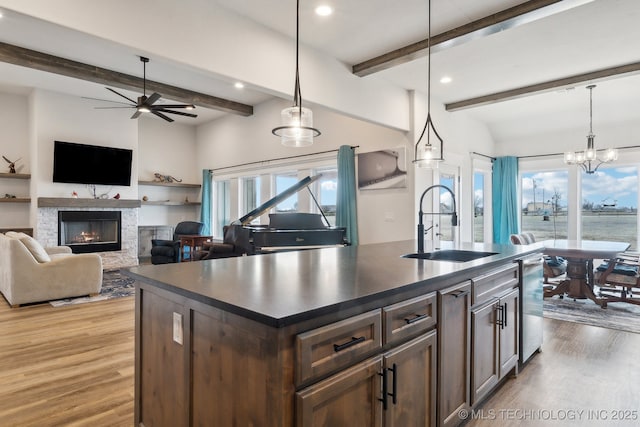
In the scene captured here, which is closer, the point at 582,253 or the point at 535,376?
the point at 535,376

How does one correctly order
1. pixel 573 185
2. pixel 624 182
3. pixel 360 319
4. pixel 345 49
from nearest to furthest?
pixel 360 319, pixel 345 49, pixel 624 182, pixel 573 185

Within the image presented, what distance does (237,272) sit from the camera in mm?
1816

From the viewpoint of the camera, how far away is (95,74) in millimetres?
→ 5602

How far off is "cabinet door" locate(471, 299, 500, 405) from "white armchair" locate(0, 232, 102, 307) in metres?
5.03

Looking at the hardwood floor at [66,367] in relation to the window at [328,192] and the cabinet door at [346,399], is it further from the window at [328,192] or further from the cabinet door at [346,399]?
the window at [328,192]

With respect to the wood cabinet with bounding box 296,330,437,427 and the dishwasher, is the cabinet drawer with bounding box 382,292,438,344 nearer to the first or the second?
the wood cabinet with bounding box 296,330,437,427

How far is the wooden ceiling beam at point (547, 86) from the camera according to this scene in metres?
4.59

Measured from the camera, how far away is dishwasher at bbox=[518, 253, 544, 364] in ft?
8.89

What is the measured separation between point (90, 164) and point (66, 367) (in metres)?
5.63

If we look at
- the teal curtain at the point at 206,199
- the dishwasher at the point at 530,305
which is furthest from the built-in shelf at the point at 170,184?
the dishwasher at the point at 530,305

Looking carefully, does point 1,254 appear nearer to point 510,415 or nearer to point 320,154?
point 320,154

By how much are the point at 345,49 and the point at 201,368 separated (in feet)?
12.9

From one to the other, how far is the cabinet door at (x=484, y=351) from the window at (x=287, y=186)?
5271 mm

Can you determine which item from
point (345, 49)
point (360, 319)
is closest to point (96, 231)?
point (345, 49)
